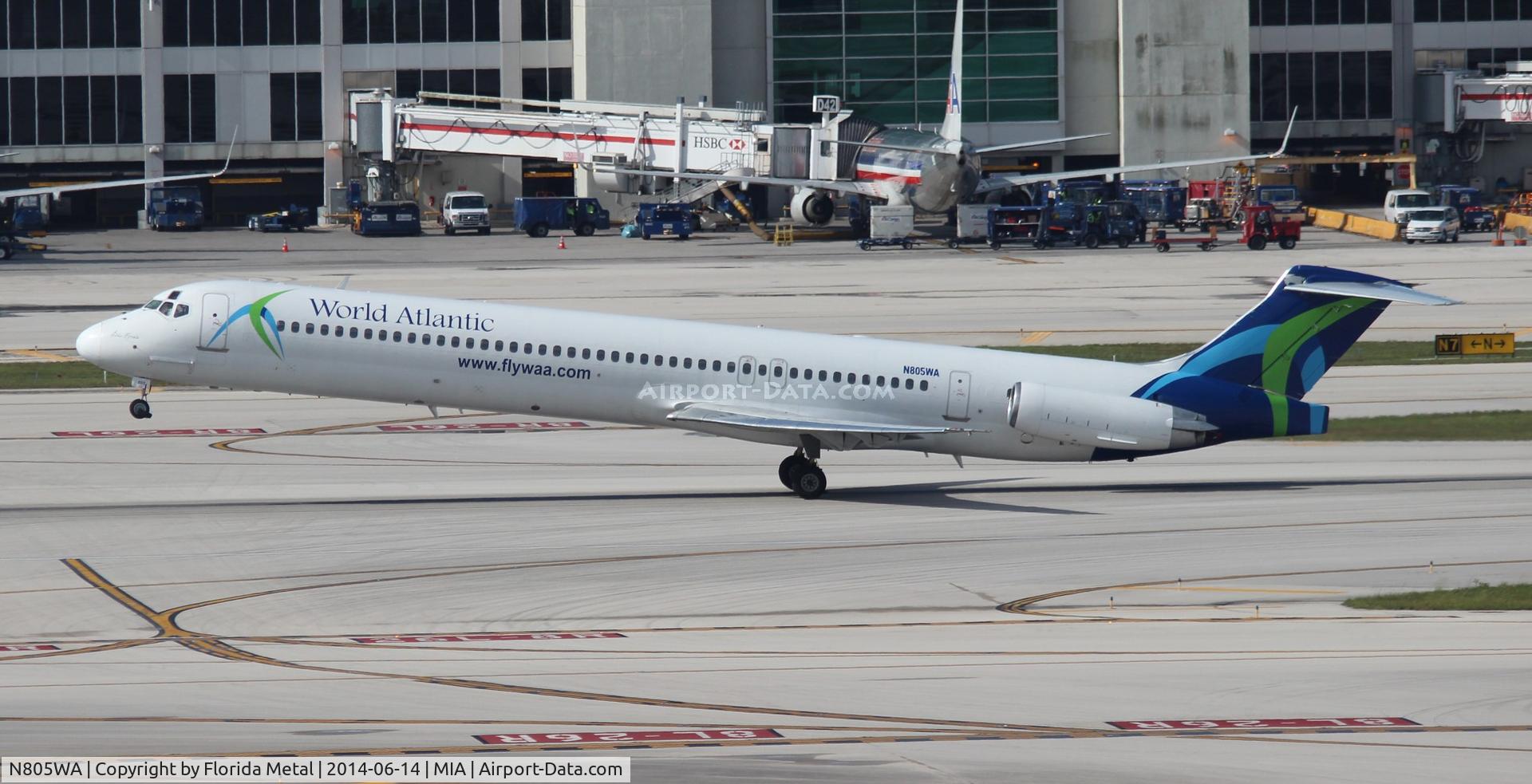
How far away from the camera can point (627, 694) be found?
1897 cm

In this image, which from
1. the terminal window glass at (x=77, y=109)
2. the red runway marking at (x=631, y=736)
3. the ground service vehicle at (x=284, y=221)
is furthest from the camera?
the terminal window glass at (x=77, y=109)

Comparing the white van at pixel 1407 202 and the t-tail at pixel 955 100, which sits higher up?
the t-tail at pixel 955 100

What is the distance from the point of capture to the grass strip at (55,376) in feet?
157

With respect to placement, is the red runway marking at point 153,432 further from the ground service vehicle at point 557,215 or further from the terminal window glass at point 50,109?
the terminal window glass at point 50,109

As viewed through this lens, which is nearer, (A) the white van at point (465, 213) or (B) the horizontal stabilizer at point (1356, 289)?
(B) the horizontal stabilizer at point (1356, 289)

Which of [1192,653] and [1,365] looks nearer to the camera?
[1192,653]

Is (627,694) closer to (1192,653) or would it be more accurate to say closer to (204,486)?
(1192,653)

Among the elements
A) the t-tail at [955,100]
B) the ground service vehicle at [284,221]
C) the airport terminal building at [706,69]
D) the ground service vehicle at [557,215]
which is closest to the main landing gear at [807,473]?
the t-tail at [955,100]

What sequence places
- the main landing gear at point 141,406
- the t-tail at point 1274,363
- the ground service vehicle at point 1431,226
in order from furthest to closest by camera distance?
the ground service vehicle at point 1431,226, the main landing gear at point 141,406, the t-tail at point 1274,363

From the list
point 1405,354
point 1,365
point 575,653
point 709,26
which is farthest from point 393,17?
point 575,653

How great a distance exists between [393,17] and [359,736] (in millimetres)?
99480

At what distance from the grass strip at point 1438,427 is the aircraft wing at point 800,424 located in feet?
40.8

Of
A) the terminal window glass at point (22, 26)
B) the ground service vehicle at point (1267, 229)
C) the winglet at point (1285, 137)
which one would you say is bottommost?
the ground service vehicle at point (1267, 229)

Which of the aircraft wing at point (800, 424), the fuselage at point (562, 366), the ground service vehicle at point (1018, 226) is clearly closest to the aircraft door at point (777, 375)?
the fuselage at point (562, 366)
